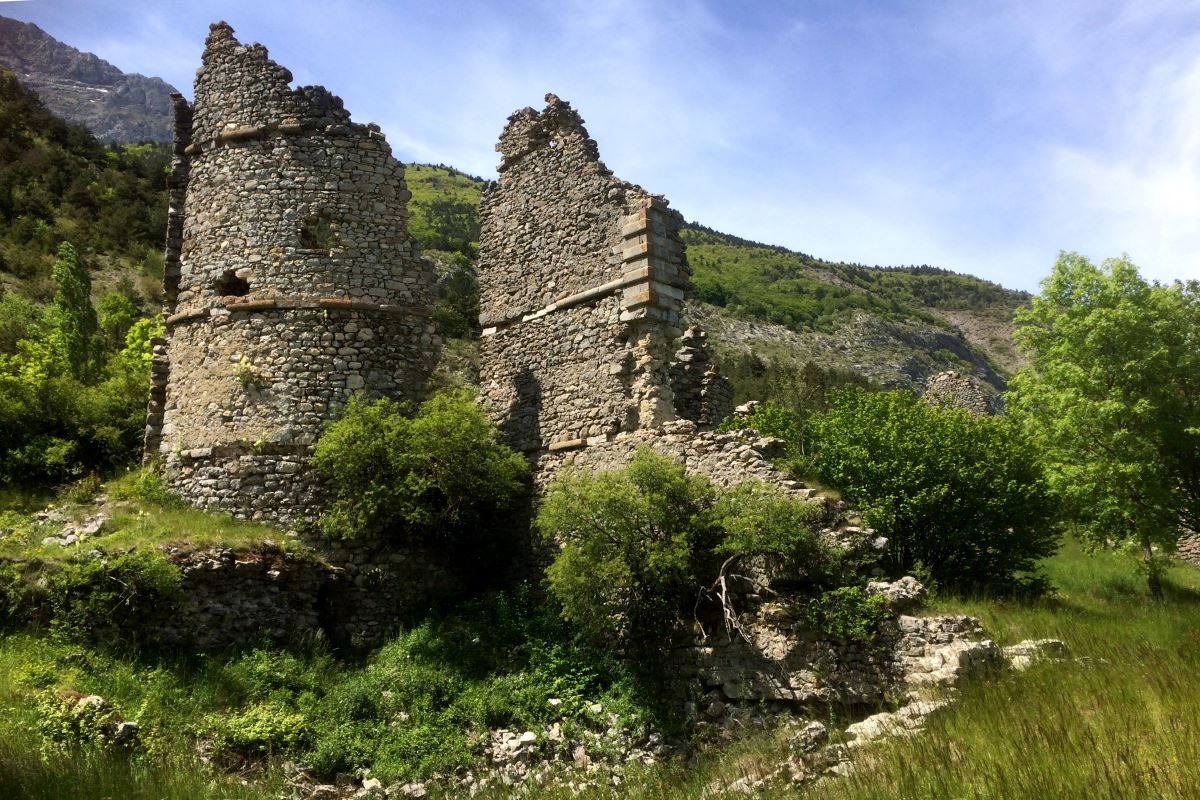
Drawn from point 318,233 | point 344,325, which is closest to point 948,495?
point 344,325

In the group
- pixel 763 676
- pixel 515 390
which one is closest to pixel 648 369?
pixel 515 390

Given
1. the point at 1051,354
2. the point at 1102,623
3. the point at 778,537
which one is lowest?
the point at 1102,623

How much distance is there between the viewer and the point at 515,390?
46.5ft

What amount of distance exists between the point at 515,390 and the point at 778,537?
19.9 ft

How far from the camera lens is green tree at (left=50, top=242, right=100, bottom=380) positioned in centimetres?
2053

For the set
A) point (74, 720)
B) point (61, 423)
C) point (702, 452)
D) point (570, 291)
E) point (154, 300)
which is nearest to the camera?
point (74, 720)

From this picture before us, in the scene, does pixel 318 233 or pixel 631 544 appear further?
pixel 318 233

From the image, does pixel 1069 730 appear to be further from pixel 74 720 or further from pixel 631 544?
pixel 74 720

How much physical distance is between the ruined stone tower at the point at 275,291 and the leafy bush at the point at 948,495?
802cm

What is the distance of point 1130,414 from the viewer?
15.2 metres

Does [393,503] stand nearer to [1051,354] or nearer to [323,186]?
[323,186]

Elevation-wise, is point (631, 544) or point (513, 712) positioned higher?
point (631, 544)

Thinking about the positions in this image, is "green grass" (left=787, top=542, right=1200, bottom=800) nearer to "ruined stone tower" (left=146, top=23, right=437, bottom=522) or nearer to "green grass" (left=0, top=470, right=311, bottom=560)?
"green grass" (left=0, top=470, right=311, bottom=560)

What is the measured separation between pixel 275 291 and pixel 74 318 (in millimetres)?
12797
